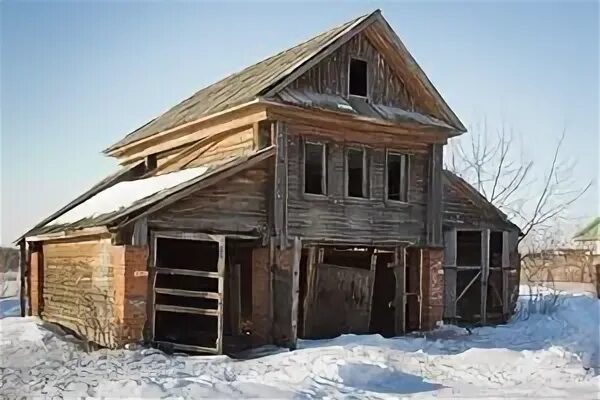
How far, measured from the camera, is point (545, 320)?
1997 centimetres

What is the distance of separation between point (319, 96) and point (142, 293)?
5.77m

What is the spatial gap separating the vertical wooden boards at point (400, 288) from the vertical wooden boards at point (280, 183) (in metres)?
3.72

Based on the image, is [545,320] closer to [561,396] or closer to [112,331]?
[561,396]

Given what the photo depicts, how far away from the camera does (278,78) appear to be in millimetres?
14945

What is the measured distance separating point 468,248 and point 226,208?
9312mm

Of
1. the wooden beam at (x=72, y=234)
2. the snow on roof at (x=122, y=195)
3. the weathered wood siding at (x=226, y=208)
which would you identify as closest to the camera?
the wooden beam at (x=72, y=234)

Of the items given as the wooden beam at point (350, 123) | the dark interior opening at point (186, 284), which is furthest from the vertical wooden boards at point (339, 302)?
the wooden beam at point (350, 123)

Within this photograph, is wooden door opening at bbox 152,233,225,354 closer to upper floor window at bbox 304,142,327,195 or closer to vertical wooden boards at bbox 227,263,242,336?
vertical wooden boards at bbox 227,263,242,336

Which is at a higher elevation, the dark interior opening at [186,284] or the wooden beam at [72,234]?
the wooden beam at [72,234]

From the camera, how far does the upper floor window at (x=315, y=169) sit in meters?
15.7

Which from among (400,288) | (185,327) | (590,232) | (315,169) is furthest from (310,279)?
(590,232)

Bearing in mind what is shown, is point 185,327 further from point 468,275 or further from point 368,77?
point 468,275

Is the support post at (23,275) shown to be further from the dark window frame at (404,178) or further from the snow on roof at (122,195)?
the dark window frame at (404,178)

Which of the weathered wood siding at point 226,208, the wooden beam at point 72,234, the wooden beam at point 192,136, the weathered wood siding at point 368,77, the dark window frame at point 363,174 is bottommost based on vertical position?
the wooden beam at point 72,234
